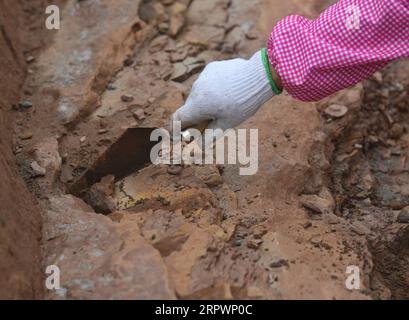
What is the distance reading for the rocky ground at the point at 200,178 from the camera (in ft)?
5.65

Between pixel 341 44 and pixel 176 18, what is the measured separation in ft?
3.85

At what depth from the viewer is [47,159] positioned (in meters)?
2.14

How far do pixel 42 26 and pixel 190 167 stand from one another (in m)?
1.06

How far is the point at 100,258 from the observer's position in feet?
5.67

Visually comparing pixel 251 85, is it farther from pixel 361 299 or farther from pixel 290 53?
pixel 361 299

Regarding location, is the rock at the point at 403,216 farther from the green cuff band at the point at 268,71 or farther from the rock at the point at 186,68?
the rock at the point at 186,68

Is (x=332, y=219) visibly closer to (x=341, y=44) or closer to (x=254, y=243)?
(x=254, y=243)

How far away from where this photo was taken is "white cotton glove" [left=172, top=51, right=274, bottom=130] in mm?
1935

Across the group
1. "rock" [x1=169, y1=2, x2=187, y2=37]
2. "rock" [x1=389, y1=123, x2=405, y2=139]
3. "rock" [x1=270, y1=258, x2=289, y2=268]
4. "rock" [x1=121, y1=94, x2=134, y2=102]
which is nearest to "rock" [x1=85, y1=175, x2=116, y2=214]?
"rock" [x1=121, y1=94, x2=134, y2=102]

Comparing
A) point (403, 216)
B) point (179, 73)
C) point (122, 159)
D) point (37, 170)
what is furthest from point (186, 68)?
point (403, 216)

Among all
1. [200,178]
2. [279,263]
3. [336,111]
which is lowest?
[279,263]

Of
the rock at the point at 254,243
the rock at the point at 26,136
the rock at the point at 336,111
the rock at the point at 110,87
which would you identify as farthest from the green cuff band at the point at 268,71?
the rock at the point at 26,136

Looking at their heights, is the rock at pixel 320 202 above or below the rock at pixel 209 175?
below
